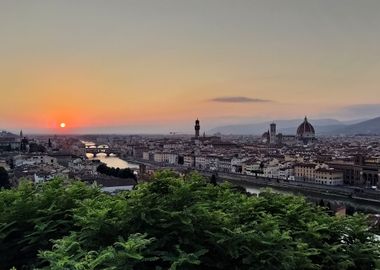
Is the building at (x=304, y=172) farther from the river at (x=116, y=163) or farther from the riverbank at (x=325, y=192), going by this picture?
the river at (x=116, y=163)

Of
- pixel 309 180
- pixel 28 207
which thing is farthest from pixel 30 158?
pixel 28 207

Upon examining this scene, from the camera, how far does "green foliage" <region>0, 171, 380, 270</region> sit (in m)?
3.37

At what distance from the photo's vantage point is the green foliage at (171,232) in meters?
3.37

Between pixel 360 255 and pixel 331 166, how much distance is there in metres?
28.2

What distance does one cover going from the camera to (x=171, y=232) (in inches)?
147

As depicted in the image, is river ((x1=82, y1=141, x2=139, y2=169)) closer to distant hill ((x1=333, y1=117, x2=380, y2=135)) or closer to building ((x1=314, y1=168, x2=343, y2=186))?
building ((x1=314, y1=168, x2=343, y2=186))

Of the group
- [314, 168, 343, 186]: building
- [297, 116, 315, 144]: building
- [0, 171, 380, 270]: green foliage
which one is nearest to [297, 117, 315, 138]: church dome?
[297, 116, 315, 144]: building

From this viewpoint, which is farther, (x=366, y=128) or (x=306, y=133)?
(x=366, y=128)

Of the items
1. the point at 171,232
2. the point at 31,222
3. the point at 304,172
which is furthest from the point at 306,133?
the point at 171,232

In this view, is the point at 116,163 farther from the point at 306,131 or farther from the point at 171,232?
the point at 171,232

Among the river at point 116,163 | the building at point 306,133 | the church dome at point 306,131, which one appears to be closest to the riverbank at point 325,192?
the river at point 116,163

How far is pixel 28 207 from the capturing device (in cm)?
457

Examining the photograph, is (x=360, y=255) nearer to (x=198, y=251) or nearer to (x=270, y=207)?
(x=270, y=207)

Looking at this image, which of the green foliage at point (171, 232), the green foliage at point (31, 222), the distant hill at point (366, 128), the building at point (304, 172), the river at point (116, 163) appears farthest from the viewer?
the distant hill at point (366, 128)
